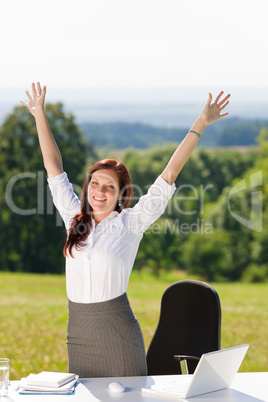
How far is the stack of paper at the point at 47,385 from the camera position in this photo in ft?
6.98

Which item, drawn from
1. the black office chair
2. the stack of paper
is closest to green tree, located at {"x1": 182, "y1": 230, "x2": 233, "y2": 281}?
the black office chair

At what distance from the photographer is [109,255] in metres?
2.43

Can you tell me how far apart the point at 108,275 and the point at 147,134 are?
44.0 ft

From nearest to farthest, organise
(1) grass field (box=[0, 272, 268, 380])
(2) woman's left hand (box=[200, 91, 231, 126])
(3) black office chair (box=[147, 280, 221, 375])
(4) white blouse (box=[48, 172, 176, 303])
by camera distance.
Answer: (4) white blouse (box=[48, 172, 176, 303])
(2) woman's left hand (box=[200, 91, 231, 126])
(3) black office chair (box=[147, 280, 221, 375])
(1) grass field (box=[0, 272, 268, 380])

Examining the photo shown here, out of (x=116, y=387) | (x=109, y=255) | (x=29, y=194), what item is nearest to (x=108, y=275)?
(x=109, y=255)

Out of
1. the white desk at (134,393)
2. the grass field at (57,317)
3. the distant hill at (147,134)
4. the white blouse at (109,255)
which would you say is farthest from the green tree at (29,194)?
the white desk at (134,393)

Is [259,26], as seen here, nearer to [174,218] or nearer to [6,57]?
[174,218]

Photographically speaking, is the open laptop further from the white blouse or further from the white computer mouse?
the white blouse

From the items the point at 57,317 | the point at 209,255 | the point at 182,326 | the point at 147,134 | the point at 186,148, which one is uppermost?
the point at 147,134

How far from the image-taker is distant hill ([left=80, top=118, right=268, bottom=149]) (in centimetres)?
1511

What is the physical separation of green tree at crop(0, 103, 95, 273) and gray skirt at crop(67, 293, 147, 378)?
464 inches

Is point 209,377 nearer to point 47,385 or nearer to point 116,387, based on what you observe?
point 116,387

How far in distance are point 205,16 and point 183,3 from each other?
2.78 feet

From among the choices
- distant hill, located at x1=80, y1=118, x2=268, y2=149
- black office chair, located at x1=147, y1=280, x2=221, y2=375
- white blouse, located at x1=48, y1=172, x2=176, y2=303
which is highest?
distant hill, located at x1=80, y1=118, x2=268, y2=149
